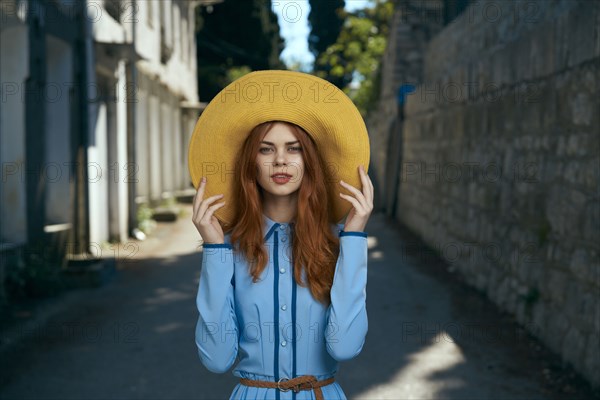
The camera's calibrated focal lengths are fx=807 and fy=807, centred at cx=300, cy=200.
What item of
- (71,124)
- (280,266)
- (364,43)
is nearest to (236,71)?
(364,43)

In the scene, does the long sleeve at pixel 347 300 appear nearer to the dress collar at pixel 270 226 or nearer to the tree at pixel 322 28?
the dress collar at pixel 270 226

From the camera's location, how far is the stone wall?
495 centimetres

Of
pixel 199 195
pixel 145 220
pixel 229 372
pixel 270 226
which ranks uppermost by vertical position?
pixel 199 195

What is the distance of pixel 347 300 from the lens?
7.58ft

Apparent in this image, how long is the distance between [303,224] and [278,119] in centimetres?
33

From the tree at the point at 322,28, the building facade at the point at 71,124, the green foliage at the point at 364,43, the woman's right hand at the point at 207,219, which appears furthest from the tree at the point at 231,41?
the woman's right hand at the point at 207,219

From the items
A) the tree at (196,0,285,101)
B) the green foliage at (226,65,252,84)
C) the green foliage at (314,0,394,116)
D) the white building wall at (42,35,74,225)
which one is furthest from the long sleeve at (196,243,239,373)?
the green foliage at (226,65,252,84)

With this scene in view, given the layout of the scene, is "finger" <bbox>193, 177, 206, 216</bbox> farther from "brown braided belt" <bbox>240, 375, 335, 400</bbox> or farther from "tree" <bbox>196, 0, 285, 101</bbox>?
"tree" <bbox>196, 0, 285, 101</bbox>

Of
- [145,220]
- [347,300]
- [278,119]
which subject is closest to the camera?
[347,300]

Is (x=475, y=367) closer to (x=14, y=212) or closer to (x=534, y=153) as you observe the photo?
(x=534, y=153)

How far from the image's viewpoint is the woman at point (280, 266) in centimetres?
234

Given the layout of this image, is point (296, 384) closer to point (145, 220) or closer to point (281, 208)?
point (281, 208)

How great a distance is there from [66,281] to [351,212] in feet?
21.0

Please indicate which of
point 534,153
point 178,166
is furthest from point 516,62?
point 178,166
